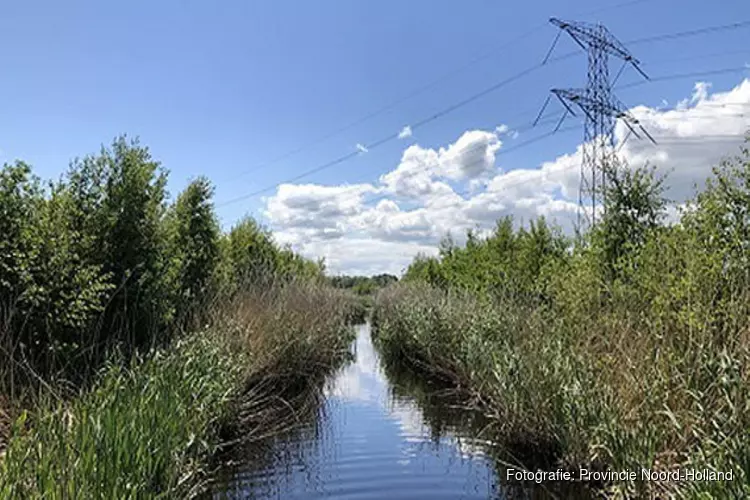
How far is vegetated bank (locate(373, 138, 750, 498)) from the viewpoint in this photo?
4965mm

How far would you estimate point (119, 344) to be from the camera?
675 centimetres

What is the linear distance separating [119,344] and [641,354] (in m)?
5.82

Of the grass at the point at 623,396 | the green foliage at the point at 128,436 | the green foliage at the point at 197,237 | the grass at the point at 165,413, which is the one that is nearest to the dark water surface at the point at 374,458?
the grass at the point at 165,413

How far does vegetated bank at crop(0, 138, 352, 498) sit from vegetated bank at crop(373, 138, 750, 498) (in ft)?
12.7

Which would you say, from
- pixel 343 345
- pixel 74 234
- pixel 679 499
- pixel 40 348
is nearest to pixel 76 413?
pixel 40 348

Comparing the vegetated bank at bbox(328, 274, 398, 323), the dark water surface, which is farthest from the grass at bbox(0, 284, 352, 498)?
the vegetated bank at bbox(328, 274, 398, 323)

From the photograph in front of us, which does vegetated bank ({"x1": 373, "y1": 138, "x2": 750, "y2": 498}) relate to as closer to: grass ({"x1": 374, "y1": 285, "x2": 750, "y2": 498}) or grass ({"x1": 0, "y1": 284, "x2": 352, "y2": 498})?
grass ({"x1": 374, "y1": 285, "x2": 750, "y2": 498})

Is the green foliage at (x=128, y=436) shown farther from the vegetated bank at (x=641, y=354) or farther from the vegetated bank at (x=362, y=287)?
the vegetated bank at (x=362, y=287)

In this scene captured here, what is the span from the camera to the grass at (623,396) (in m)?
4.64

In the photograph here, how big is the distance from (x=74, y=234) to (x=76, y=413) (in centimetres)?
425

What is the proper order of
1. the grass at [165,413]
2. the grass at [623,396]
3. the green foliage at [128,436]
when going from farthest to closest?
1. the grass at [623,396]
2. the grass at [165,413]
3. the green foliage at [128,436]

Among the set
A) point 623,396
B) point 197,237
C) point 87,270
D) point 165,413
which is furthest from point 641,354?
point 197,237

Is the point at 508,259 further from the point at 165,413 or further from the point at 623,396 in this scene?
the point at 165,413

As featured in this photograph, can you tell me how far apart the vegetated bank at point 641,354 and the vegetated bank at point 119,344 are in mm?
3875
